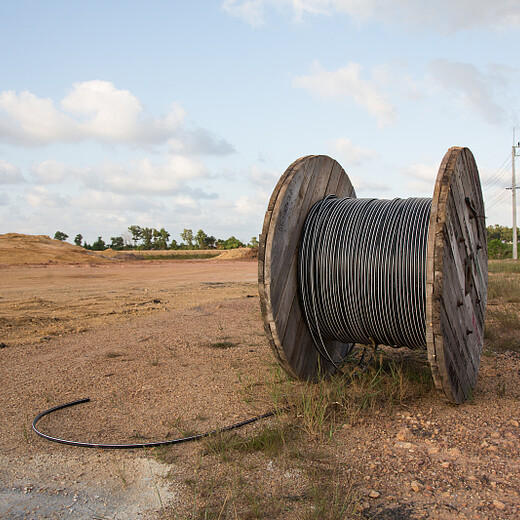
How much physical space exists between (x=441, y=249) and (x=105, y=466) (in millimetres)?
2379

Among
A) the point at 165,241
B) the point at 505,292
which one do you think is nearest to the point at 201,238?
the point at 165,241

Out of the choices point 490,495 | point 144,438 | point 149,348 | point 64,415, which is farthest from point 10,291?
point 490,495

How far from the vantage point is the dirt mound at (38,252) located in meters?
24.4

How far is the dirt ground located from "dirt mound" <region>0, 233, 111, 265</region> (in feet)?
67.5

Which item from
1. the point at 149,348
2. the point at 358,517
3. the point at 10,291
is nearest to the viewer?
the point at 358,517

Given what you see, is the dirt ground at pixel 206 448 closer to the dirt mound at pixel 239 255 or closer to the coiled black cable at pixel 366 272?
the coiled black cable at pixel 366 272

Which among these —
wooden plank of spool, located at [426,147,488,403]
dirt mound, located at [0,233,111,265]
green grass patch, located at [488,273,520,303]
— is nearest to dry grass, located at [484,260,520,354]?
green grass patch, located at [488,273,520,303]

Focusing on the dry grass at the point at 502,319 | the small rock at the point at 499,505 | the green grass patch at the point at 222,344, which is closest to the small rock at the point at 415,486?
the small rock at the point at 499,505

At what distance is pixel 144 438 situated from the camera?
319 centimetres

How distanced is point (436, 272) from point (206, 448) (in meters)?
1.77

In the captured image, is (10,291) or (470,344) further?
(10,291)

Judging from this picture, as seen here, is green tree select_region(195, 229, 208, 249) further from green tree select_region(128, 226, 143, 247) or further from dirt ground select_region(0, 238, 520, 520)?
dirt ground select_region(0, 238, 520, 520)

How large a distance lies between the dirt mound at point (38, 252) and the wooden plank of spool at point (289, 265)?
2239cm

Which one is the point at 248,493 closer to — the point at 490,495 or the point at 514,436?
the point at 490,495
